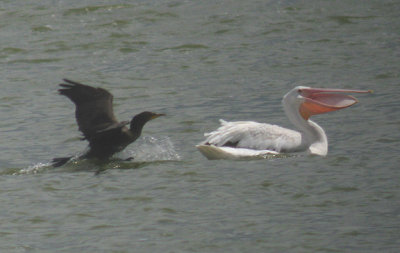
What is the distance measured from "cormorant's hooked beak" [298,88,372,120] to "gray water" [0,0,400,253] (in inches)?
10.2

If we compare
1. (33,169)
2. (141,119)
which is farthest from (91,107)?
(33,169)

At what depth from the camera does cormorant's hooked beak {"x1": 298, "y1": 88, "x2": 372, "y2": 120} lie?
891 cm

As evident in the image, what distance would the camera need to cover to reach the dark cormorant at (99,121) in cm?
797

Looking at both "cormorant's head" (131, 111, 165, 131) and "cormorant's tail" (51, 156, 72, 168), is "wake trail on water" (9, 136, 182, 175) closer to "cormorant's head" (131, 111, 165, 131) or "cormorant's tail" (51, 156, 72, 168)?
"cormorant's tail" (51, 156, 72, 168)

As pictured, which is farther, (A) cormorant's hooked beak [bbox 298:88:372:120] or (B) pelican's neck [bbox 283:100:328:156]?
(A) cormorant's hooked beak [bbox 298:88:372:120]

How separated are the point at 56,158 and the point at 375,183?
2.52 metres

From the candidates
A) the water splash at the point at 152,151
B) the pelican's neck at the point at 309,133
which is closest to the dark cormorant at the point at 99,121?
the water splash at the point at 152,151

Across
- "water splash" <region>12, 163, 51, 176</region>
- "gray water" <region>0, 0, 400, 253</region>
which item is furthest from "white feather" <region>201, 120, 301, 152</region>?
"water splash" <region>12, 163, 51, 176</region>

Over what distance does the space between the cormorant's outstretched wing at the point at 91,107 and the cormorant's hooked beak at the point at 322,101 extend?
1790 millimetres

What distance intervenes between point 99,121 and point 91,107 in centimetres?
13

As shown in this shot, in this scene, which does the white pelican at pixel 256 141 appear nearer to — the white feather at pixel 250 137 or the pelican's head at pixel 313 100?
the white feather at pixel 250 137

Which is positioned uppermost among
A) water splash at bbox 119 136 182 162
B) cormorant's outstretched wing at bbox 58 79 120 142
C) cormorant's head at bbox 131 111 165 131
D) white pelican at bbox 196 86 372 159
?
cormorant's outstretched wing at bbox 58 79 120 142

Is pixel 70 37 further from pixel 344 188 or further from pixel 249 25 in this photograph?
pixel 344 188

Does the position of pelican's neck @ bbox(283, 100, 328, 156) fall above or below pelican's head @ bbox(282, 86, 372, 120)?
below
